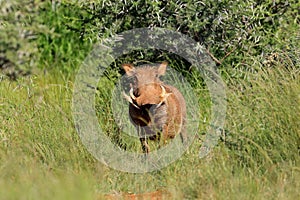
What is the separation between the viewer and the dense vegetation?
569 cm

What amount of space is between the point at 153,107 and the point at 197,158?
0.90 metres

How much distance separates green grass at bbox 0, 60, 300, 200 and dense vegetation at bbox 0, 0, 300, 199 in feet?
0.03

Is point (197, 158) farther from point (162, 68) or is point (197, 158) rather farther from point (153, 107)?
point (162, 68)

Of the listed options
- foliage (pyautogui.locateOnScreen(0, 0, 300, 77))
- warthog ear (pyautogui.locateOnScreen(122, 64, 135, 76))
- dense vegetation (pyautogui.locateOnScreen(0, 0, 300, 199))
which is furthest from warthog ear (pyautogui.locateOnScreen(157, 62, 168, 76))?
foliage (pyautogui.locateOnScreen(0, 0, 300, 77))

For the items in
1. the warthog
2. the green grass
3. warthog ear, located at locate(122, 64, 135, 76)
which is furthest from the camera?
warthog ear, located at locate(122, 64, 135, 76)

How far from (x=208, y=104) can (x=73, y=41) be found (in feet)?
20.0

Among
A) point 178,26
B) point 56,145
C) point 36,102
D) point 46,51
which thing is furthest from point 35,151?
point 46,51

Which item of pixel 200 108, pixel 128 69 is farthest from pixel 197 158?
pixel 128 69

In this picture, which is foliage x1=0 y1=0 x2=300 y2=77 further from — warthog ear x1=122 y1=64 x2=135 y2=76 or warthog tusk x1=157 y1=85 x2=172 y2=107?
warthog tusk x1=157 y1=85 x2=172 y2=107

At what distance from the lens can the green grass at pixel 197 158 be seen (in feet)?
18.4

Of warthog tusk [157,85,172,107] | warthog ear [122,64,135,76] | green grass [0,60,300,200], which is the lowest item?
green grass [0,60,300,200]

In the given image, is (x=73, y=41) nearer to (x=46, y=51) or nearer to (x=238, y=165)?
(x=46, y=51)

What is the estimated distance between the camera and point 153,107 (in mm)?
7324

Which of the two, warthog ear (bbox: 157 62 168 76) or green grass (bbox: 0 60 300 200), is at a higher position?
warthog ear (bbox: 157 62 168 76)
